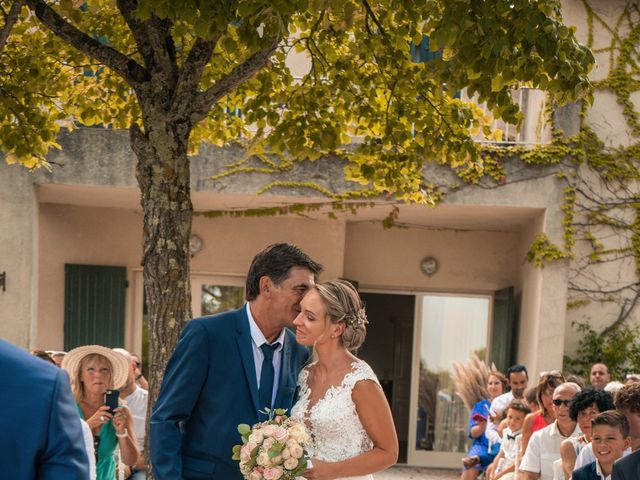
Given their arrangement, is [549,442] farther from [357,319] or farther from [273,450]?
[273,450]

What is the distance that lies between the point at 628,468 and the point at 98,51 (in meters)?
4.05

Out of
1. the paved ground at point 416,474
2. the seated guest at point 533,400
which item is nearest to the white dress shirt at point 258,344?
the seated guest at point 533,400

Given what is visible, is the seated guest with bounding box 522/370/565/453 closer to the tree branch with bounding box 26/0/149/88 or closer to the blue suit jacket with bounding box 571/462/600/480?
the blue suit jacket with bounding box 571/462/600/480

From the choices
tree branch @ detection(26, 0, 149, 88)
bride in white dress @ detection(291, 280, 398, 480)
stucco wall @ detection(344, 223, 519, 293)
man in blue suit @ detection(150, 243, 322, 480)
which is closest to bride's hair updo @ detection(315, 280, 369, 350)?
bride in white dress @ detection(291, 280, 398, 480)

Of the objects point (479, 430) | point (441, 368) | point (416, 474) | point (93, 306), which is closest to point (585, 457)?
point (479, 430)

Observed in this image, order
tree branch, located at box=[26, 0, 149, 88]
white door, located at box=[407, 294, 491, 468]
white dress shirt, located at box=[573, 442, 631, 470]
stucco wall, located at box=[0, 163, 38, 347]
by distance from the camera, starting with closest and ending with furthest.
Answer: tree branch, located at box=[26, 0, 149, 88], white dress shirt, located at box=[573, 442, 631, 470], stucco wall, located at box=[0, 163, 38, 347], white door, located at box=[407, 294, 491, 468]

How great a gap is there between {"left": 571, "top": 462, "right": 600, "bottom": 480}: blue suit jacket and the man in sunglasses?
153 centimetres

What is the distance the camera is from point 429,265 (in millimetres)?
15695

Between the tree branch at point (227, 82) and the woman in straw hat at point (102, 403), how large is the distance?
2.12 metres

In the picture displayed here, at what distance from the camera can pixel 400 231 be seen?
51.4 feet

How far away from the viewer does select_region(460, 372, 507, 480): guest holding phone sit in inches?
436

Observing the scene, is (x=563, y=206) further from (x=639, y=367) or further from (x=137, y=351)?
(x=137, y=351)

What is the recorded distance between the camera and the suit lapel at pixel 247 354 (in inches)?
187

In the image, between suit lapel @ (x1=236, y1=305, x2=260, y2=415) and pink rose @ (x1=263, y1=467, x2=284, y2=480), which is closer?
pink rose @ (x1=263, y1=467, x2=284, y2=480)
